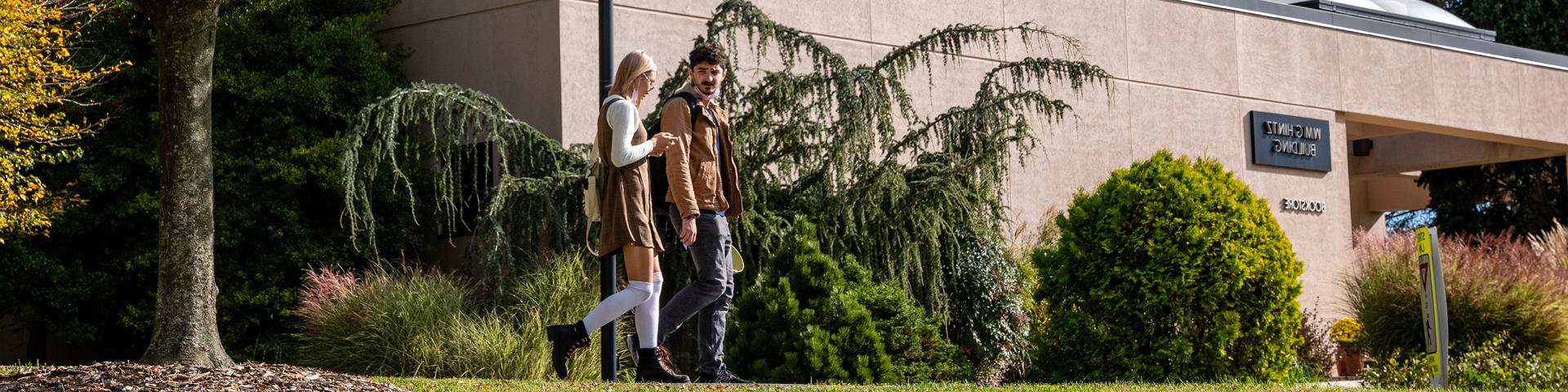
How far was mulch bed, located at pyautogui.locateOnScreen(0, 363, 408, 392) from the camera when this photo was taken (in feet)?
20.4

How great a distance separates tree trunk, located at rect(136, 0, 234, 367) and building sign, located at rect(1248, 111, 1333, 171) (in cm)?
1368

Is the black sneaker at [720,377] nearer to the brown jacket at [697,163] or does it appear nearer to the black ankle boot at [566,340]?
the black ankle boot at [566,340]

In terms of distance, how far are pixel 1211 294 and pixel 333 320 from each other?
241 inches

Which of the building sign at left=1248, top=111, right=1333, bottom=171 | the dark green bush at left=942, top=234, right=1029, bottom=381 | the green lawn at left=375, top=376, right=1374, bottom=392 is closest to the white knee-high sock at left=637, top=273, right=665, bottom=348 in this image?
the green lawn at left=375, top=376, right=1374, bottom=392

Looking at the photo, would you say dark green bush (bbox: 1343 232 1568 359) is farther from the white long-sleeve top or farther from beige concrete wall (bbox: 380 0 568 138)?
the white long-sleeve top

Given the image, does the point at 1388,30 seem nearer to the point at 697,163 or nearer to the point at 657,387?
the point at 697,163

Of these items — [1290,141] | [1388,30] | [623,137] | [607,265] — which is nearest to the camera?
[623,137]

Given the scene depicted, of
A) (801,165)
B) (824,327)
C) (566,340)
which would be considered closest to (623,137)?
(566,340)

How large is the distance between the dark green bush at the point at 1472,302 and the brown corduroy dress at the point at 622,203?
7142 millimetres

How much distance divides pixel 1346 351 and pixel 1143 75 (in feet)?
12.5

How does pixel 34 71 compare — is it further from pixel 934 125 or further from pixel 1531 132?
pixel 1531 132

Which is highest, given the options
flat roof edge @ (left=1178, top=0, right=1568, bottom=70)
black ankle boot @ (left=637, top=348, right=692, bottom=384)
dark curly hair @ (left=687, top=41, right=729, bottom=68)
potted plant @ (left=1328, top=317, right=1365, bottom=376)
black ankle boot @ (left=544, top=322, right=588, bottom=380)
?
flat roof edge @ (left=1178, top=0, right=1568, bottom=70)

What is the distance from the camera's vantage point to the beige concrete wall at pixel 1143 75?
13.5 metres

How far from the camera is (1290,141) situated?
18.7 meters
